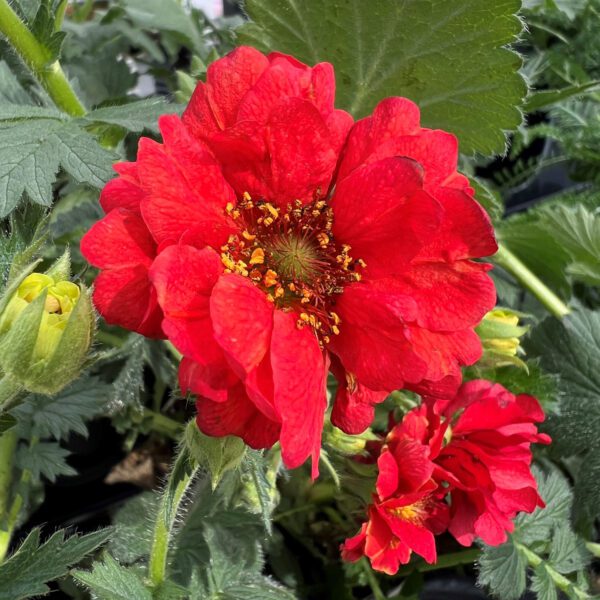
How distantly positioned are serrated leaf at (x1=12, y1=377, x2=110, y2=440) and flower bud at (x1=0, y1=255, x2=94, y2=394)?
0.31 meters

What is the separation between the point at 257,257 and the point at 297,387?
94 millimetres

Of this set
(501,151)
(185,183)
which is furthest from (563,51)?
(185,183)

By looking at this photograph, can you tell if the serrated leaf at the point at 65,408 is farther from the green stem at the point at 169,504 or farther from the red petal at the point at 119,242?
the red petal at the point at 119,242

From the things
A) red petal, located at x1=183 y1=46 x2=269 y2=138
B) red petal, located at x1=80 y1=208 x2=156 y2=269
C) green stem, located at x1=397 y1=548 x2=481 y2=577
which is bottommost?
green stem, located at x1=397 y1=548 x2=481 y2=577

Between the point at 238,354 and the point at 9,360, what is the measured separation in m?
0.13

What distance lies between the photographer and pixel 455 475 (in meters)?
0.54

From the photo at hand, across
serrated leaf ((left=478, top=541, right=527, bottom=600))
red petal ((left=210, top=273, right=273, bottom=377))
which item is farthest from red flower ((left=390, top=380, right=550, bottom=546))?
red petal ((left=210, top=273, right=273, bottom=377))

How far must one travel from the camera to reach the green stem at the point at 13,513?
2.08 ft

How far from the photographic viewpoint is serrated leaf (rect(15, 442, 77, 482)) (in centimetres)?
68

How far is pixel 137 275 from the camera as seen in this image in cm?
36

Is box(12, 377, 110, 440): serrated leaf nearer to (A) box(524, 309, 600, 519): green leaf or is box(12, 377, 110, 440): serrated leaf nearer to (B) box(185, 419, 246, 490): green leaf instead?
(B) box(185, 419, 246, 490): green leaf

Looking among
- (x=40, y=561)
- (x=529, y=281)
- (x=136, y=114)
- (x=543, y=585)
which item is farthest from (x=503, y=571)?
(x=136, y=114)

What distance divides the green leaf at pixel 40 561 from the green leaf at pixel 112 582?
0.01 m

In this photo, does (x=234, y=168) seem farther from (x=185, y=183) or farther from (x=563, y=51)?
(x=563, y=51)
